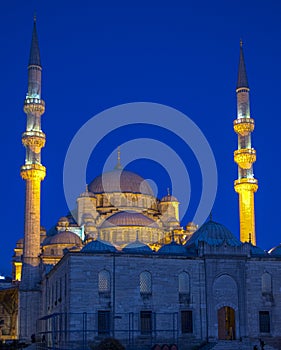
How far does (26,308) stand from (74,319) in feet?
47.0

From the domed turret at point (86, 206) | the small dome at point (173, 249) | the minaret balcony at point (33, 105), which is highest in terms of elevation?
the minaret balcony at point (33, 105)

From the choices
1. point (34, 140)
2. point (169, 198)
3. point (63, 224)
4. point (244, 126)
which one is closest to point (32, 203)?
point (34, 140)

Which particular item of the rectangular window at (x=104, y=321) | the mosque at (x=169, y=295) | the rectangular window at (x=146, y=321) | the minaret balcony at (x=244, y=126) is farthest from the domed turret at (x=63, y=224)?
the rectangular window at (x=104, y=321)

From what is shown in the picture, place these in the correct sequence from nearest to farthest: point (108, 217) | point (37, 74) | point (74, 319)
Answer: point (74, 319)
point (37, 74)
point (108, 217)

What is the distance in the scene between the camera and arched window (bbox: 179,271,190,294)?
37.0 metres

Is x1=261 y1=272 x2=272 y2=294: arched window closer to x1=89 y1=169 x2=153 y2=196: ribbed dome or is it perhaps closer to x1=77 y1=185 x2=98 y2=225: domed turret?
x1=77 y1=185 x2=98 y2=225: domed turret

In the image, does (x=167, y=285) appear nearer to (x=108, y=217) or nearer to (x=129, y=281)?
(x=129, y=281)

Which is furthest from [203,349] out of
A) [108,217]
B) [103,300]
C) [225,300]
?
[108,217]

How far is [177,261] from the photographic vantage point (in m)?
37.0

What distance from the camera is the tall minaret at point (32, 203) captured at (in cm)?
4800

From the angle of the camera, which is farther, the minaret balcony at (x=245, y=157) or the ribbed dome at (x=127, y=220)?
the ribbed dome at (x=127, y=220)

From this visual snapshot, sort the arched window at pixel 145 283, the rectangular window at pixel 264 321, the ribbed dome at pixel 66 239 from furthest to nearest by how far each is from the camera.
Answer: the ribbed dome at pixel 66 239 → the rectangular window at pixel 264 321 → the arched window at pixel 145 283

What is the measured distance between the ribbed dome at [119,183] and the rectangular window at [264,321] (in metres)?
24.4

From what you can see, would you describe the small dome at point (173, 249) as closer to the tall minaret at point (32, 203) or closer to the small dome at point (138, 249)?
the small dome at point (138, 249)
